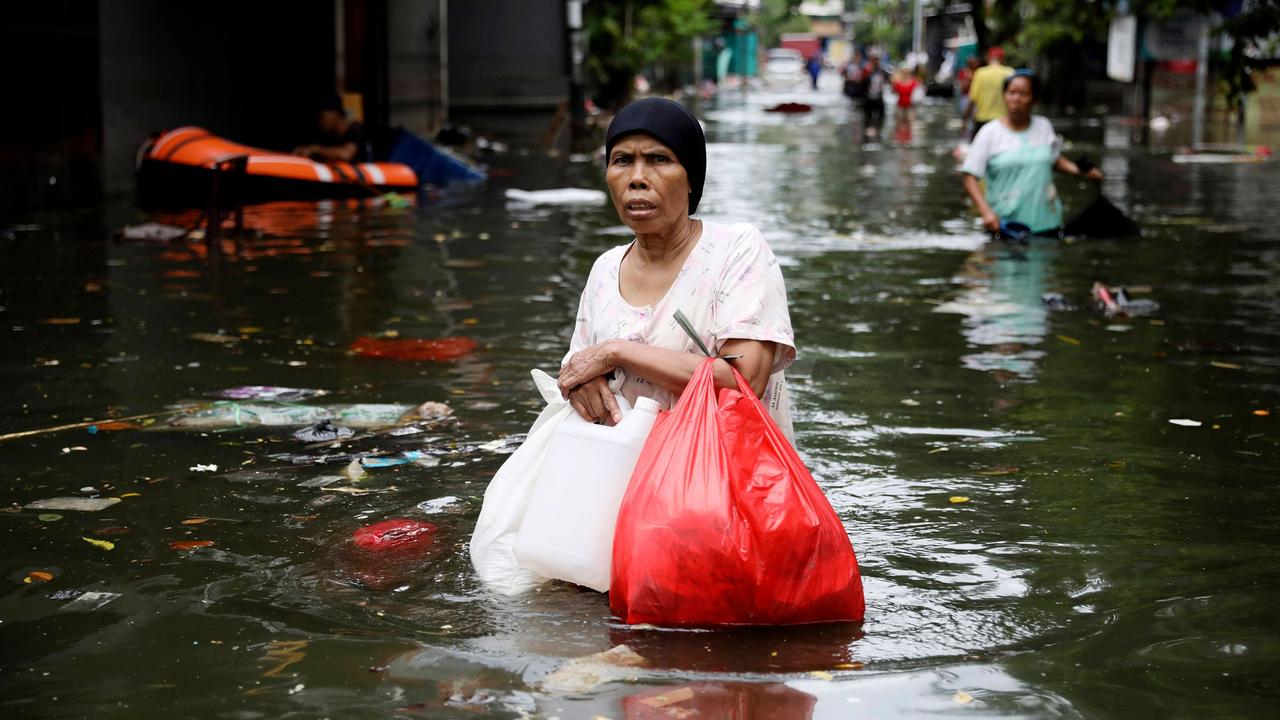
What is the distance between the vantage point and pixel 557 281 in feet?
35.0

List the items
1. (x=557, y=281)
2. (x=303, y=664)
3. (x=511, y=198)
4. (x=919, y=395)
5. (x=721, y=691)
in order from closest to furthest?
(x=721, y=691) → (x=303, y=664) → (x=919, y=395) → (x=557, y=281) → (x=511, y=198)

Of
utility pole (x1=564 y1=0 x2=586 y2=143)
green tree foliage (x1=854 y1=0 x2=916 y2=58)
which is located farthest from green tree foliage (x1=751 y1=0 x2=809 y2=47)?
utility pole (x1=564 y1=0 x2=586 y2=143)

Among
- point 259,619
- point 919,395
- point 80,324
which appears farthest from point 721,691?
point 80,324

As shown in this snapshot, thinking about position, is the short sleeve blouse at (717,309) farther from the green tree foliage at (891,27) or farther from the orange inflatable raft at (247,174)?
the green tree foliage at (891,27)

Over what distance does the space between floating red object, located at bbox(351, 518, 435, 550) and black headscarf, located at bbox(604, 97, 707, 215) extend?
1482 mm

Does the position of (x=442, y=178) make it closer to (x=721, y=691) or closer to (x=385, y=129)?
(x=385, y=129)

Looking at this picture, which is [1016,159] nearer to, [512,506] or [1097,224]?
[1097,224]

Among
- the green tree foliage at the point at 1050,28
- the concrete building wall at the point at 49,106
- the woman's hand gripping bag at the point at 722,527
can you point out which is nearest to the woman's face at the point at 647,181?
the woman's hand gripping bag at the point at 722,527

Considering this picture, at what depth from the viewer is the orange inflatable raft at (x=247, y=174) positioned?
49.3 feet

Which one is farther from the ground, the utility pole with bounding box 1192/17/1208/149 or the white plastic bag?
the utility pole with bounding box 1192/17/1208/149

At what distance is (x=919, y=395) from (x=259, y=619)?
375cm

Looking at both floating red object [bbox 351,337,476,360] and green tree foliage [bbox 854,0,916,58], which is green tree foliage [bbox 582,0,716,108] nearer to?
floating red object [bbox 351,337,476,360]

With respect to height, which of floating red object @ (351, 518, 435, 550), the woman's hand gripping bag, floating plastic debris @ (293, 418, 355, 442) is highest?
the woman's hand gripping bag

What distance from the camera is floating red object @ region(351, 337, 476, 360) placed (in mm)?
8023
